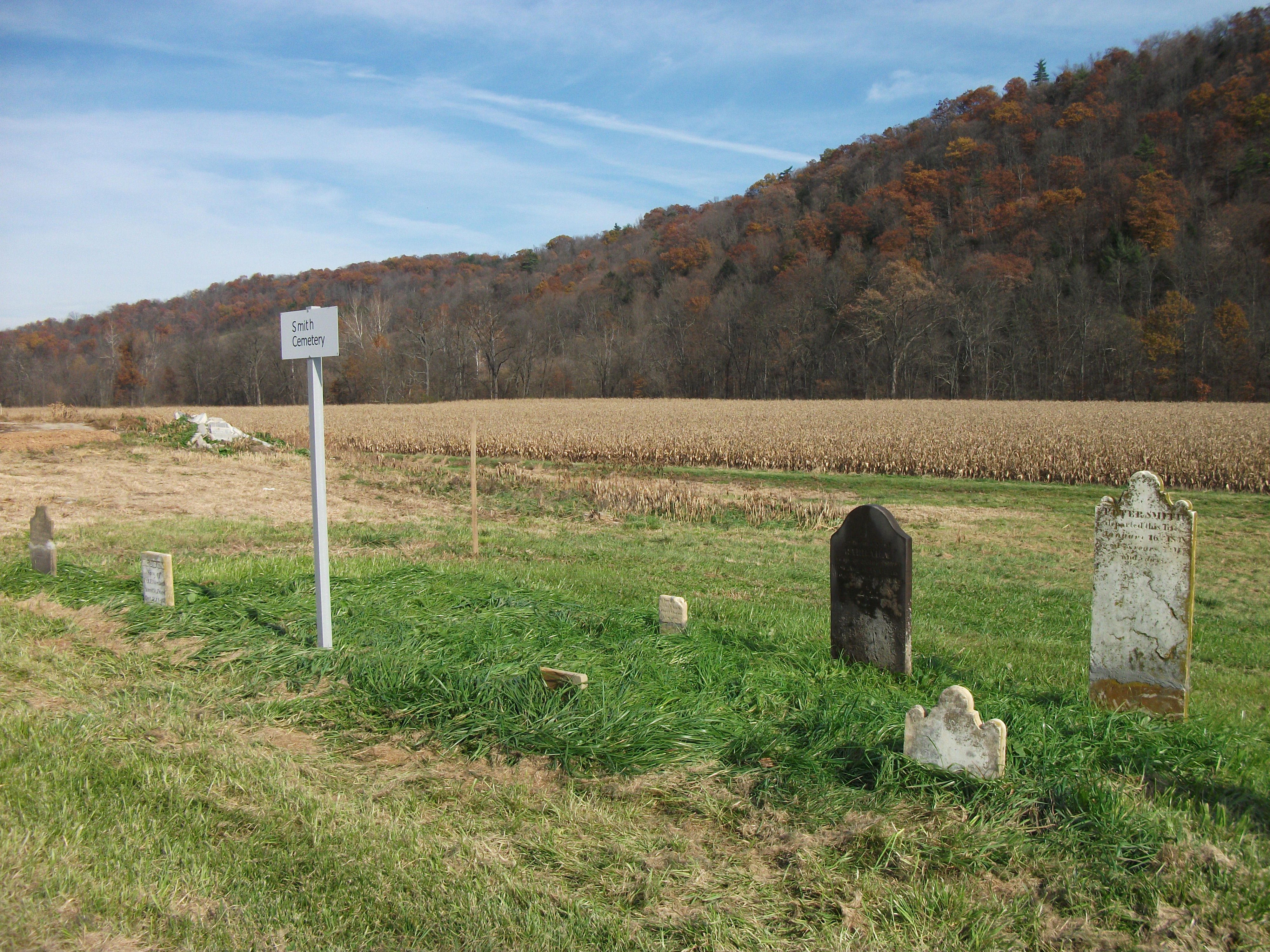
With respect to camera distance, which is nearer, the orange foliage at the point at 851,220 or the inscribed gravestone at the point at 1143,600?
the inscribed gravestone at the point at 1143,600

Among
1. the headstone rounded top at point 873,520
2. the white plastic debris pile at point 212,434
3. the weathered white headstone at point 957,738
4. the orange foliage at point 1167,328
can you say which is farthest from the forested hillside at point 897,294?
the weathered white headstone at point 957,738

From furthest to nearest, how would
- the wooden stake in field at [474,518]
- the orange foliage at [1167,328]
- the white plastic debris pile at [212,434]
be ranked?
the orange foliage at [1167,328] < the white plastic debris pile at [212,434] < the wooden stake in field at [474,518]

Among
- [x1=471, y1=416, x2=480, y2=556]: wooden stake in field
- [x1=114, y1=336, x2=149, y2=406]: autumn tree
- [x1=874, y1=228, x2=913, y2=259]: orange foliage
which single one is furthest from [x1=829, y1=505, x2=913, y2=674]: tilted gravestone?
[x1=114, y1=336, x2=149, y2=406]: autumn tree

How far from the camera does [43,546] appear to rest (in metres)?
7.59

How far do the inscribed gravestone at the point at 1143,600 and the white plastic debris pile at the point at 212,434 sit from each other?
72.7 ft

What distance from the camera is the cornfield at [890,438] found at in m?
19.7

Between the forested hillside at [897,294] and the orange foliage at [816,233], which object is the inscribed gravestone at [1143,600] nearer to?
the forested hillside at [897,294]

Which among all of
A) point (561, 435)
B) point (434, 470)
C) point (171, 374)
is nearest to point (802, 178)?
point (171, 374)

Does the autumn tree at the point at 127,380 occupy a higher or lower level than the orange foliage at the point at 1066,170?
lower

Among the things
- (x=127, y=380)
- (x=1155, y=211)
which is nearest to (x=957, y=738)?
(x=1155, y=211)

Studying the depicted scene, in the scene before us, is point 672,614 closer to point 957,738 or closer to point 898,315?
point 957,738

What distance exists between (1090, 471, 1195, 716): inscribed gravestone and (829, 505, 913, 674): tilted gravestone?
1089mm

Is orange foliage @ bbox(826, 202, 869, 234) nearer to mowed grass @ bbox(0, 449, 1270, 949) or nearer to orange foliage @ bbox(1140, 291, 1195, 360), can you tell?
orange foliage @ bbox(1140, 291, 1195, 360)

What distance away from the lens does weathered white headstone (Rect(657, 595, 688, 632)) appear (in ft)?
19.9
